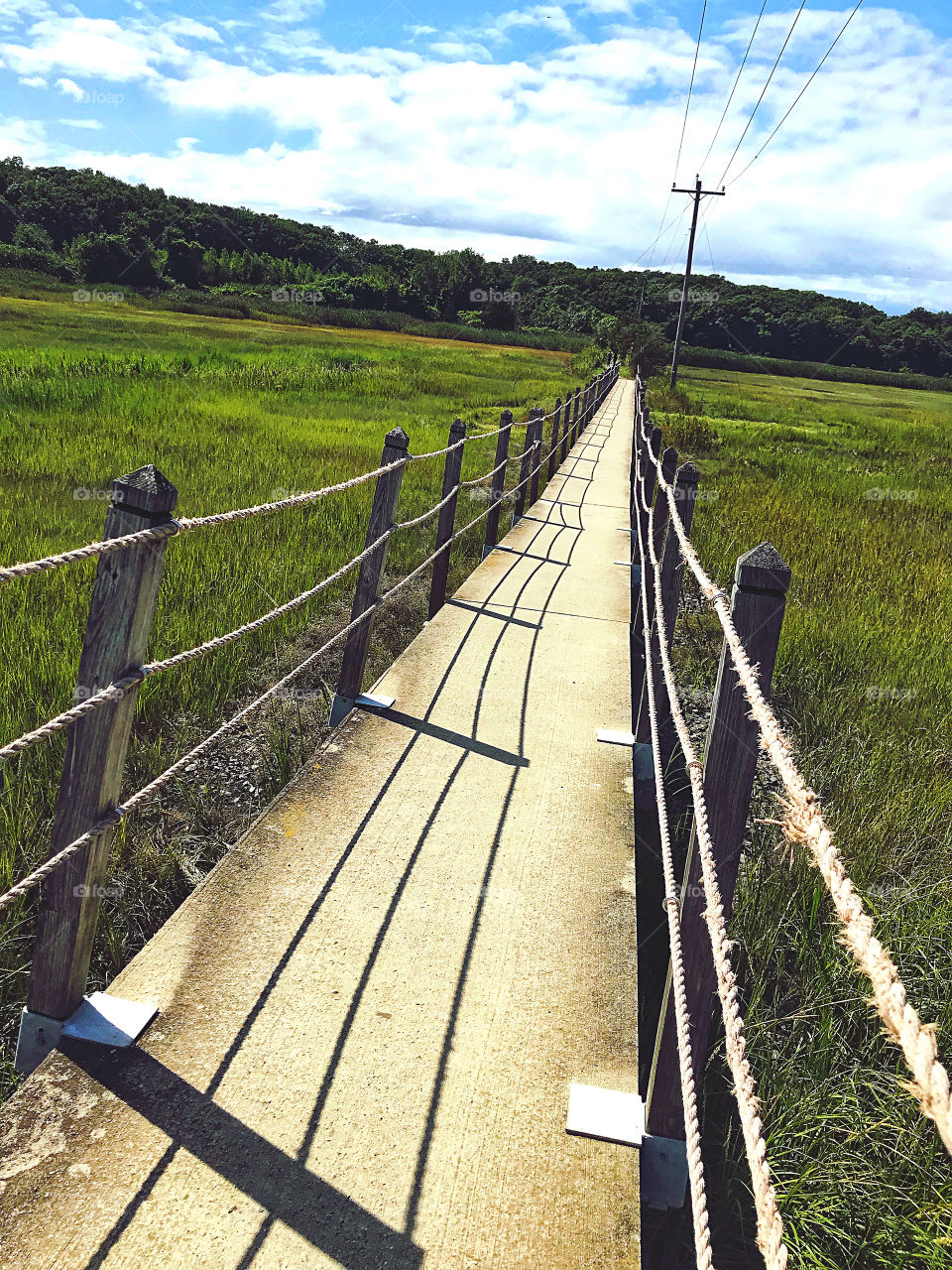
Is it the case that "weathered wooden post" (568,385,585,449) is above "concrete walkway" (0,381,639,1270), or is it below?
above

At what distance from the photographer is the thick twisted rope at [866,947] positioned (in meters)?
0.71

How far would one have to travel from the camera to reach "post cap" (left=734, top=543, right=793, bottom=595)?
1.80 meters

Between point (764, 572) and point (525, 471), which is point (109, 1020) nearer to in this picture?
point (764, 572)

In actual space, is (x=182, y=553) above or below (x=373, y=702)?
above

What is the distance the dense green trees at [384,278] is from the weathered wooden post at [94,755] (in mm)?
68914

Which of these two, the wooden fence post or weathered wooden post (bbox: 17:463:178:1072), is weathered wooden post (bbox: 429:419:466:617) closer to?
weathered wooden post (bbox: 17:463:178:1072)

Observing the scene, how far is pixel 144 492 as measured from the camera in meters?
1.93

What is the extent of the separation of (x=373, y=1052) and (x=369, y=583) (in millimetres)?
2504

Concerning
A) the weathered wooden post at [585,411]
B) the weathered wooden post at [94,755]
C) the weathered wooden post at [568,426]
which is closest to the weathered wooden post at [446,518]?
the weathered wooden post at [94,755]

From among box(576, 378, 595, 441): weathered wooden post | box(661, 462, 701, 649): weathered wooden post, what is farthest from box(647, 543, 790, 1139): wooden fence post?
box(576, 378, 595, 441): weathered wooden post

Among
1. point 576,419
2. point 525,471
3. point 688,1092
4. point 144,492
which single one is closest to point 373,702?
point 144,492

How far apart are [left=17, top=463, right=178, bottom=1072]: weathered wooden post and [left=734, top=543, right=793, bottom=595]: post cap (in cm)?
130

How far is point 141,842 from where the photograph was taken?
10.5 feet

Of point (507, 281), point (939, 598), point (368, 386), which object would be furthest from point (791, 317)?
point (939, 598)
